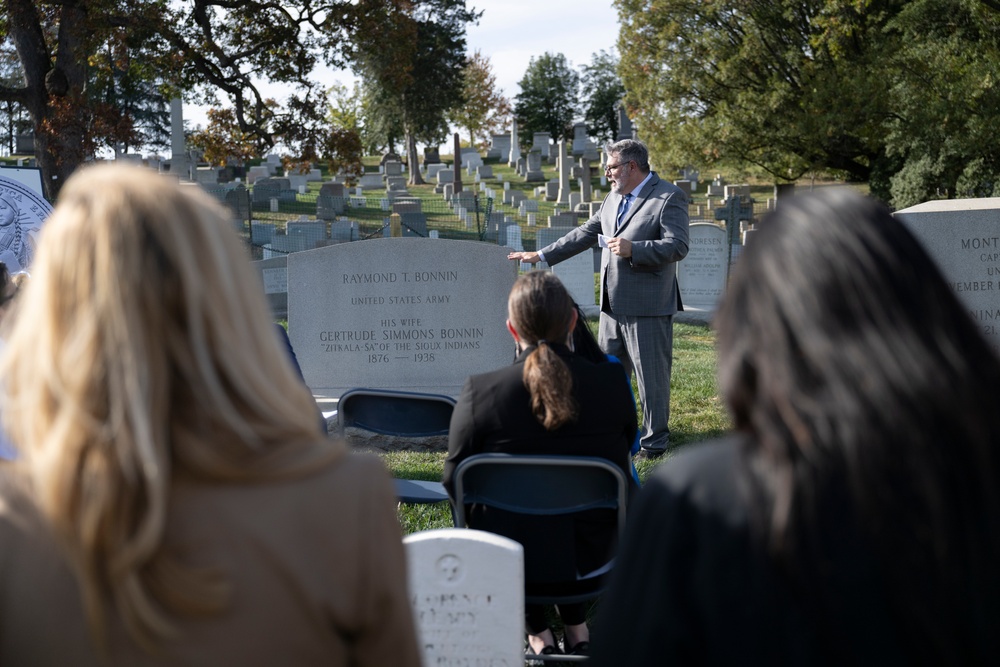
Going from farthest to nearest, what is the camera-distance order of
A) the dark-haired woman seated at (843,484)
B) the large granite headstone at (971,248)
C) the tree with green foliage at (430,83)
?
1. the tree with green foliage at (430,83)
2. the large granite headstone at (971,248)
3. the dark-haired woman seated at (843,484)

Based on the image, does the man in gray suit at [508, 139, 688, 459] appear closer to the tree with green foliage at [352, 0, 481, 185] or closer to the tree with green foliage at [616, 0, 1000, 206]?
the tree with green foliage at [616, 0, 1000, 206]

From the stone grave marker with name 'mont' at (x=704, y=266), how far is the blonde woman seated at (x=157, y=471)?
14.2 m

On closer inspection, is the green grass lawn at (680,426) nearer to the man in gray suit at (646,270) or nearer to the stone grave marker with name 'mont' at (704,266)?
the man in gray suit at (646,270)

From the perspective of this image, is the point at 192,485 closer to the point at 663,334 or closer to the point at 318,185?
the point at 663,334

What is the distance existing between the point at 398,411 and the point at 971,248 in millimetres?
6558

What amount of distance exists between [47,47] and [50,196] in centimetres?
244

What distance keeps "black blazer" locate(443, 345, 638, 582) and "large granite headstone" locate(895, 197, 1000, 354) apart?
6.47 m

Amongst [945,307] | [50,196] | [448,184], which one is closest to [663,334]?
[945,307]

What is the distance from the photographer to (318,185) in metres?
42.8

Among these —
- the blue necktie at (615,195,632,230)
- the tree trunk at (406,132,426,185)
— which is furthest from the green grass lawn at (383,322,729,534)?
the tree trunk at (406,132,426,185)

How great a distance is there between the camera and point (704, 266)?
1530 centimetres

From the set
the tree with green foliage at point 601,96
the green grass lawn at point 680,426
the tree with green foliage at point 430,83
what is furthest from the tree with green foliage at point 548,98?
the green grass lawn at point 680,426

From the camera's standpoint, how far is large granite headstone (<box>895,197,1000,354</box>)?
8.97m

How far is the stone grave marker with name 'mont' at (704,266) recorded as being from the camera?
50.1 ft
